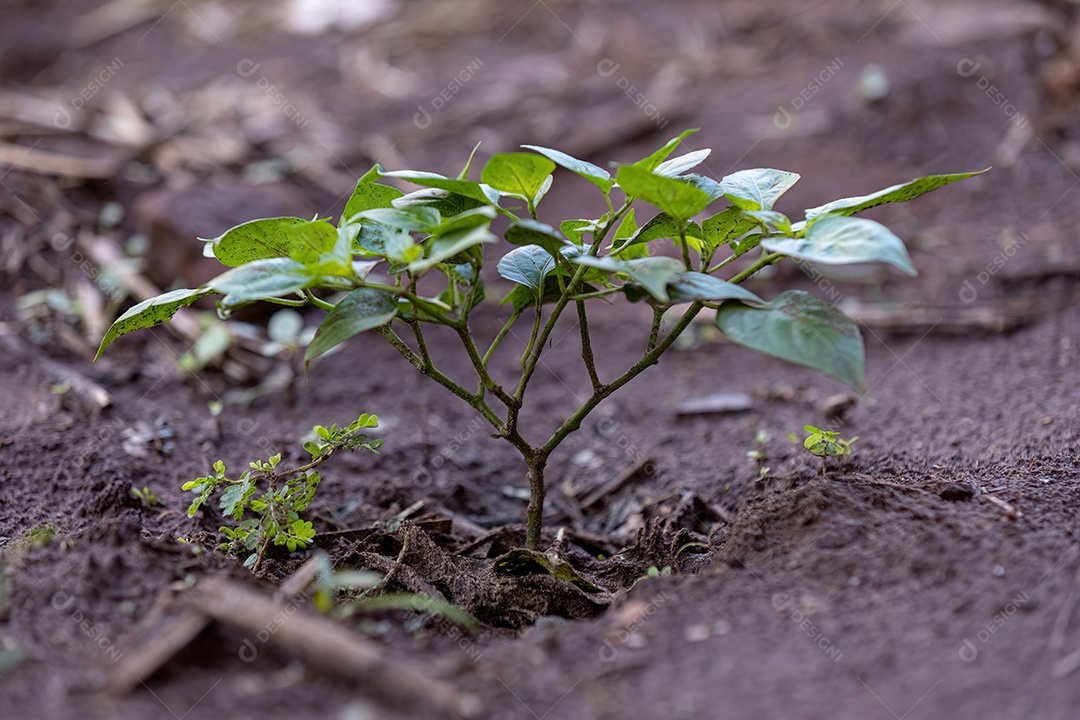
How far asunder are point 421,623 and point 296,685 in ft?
1.24

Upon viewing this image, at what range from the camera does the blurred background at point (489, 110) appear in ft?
12.4

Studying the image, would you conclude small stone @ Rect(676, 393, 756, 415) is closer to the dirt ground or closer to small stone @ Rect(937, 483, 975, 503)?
the dirt ground

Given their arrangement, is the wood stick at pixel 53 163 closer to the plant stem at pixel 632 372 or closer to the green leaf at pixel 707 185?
the plant stem at pixel 632 372

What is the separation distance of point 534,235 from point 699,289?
31cm

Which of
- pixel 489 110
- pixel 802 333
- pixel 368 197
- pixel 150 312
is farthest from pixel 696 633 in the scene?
pixel 489 110

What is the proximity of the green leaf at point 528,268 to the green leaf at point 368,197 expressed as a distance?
26 cm

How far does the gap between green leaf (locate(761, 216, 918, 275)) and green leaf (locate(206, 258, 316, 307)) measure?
31.1 inches

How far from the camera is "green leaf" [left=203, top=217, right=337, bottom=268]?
5.04ft

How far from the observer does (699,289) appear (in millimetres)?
1476

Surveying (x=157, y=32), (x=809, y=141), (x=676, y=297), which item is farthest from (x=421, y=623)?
(x=157, y=32)

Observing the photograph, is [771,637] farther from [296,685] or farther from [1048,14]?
[1048,14]

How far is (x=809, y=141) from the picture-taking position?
481 centimetres

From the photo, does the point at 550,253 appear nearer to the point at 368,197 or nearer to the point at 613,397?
the point at 368,197

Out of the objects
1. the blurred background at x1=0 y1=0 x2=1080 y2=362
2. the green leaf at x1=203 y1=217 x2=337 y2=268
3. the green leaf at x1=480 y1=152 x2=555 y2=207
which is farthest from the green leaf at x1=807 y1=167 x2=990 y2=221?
the blurred background at x1=0 y1=0 x2=1080 y2=362
